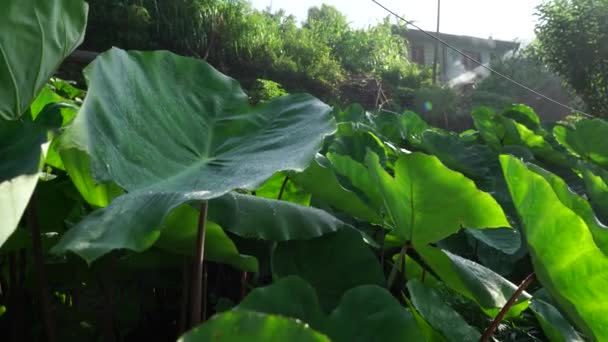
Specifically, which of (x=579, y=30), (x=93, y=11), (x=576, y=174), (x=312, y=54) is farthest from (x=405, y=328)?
(x=579, y=30)

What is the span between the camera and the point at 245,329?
0.65 feet

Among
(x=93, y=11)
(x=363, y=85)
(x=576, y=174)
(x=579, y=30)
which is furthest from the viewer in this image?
(x=579, y=30)

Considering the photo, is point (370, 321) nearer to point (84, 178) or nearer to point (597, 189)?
point (84, 178)

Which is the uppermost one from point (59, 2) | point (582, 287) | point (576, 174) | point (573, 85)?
point (59, 2)

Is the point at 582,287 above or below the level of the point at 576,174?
above

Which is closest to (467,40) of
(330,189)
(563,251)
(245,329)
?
(330,189)

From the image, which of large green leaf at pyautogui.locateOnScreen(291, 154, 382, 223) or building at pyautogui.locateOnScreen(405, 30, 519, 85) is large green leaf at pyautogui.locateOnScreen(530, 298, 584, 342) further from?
building at pyautogui.locateOnScreen(405, 30, 519, 85)

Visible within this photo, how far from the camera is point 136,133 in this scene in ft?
1.40

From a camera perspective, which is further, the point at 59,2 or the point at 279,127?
the point at 279,127

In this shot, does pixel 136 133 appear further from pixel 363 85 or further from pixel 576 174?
pixel 363 85

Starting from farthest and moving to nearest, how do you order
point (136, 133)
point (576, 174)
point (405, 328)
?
point (576, 174) → point (136, 133) → point (405, 328)

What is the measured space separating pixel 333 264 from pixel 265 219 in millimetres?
78

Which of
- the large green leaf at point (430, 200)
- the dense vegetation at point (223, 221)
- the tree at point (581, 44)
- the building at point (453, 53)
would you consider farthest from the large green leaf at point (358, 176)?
the building at point (453, 53)

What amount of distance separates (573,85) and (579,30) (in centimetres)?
85
